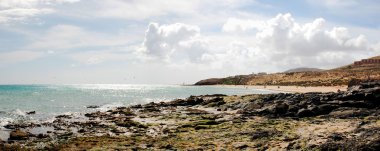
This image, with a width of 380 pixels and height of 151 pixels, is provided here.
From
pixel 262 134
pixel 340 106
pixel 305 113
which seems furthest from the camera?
pixel 340 106

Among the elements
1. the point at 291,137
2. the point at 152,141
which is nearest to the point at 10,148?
the point at 152,141

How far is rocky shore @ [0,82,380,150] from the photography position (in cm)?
2541

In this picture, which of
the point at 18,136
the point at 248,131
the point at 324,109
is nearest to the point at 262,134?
A: the point at 248,131

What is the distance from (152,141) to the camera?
30484 millimetres

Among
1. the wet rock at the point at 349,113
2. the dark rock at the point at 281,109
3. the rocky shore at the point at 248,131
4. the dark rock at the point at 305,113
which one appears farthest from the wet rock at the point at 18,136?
the wet rock at the point at 349,113

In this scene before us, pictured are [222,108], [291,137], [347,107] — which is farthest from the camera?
[222,108]

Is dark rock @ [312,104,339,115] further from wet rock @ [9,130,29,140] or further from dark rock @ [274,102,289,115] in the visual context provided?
wet rock @ [9,130,29,140]

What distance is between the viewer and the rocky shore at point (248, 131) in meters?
25.4

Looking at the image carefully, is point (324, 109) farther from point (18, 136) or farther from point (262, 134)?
point (18, 136)

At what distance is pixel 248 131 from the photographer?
31797 millimetres

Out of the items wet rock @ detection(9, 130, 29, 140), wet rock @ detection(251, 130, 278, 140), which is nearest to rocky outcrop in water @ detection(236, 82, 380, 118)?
wet rock @ detection(251, 130, 278, 140)

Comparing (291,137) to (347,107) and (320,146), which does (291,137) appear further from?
(347,107)

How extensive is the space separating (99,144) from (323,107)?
78.2ft

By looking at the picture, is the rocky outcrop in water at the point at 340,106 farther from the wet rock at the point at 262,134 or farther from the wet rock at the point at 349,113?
the wet rock at the point at 262,134
